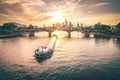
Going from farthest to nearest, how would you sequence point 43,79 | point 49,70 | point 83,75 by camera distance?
point 49,70, point 83,75, point 43,79

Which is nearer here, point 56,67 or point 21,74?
point 21,74

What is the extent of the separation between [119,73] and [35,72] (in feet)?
90.0

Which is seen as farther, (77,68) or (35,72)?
(77,68)

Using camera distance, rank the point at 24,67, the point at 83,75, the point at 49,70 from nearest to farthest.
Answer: the point at 83,75
the point at 49,70
the point at 24,67

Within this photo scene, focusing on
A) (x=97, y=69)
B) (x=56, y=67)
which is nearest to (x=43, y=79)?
(x=56, y=67)

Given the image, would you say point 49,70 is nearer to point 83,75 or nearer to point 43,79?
point 43,79

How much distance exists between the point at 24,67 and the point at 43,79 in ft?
44.8

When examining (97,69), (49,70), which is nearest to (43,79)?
(49,70)

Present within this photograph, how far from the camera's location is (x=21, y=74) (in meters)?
44.4

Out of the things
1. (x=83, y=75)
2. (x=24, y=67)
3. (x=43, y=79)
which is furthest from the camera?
(x=24, y=67)

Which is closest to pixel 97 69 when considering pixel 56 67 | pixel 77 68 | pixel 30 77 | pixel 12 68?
pixel 77 68

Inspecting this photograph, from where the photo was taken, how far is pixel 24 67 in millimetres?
51844

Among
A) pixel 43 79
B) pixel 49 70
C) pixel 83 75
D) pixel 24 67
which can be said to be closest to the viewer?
pixel 43 79

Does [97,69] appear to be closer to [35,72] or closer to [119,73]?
[119,73]
